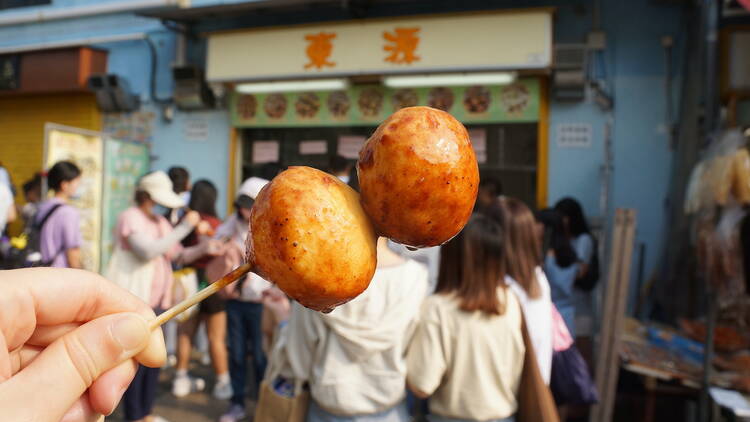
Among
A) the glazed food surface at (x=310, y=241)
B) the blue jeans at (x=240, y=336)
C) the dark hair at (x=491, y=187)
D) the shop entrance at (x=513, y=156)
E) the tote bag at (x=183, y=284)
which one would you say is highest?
the shop entrance at (x=513, y=156)

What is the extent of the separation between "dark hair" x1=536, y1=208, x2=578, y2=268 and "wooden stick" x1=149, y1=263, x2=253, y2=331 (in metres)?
4.05

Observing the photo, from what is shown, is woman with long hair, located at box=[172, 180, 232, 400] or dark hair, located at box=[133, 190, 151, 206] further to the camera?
woman with long hair, located at box=[172, 180, 232, 400]

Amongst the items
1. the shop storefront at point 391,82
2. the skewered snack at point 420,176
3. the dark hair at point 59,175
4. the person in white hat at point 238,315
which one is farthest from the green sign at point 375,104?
the skewered snack at point 420,176

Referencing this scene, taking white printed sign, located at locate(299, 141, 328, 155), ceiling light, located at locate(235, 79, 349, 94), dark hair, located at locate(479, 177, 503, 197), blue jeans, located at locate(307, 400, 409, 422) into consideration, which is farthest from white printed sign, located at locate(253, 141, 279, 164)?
blue jeans, located at locate(307, 400, 409, 422)

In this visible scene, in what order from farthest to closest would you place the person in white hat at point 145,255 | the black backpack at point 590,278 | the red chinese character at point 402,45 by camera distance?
the red chinese character at point 402,45
the black backpack at point 590,278
the person in white hat at point 145,255

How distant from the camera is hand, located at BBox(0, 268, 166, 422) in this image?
97cm

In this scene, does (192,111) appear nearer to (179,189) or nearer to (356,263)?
(179,189)

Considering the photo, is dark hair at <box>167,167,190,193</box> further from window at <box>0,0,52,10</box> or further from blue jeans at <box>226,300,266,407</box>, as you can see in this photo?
window at <box>0,0,52,10</box>

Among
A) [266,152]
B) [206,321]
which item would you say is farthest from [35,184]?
[206,321]

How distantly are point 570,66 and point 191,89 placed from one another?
5.87 metres

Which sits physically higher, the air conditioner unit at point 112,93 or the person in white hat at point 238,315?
the air conditioner unit at point 112,93

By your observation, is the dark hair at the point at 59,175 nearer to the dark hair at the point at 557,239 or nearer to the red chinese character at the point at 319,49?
the red chinese character at the point at 319,49

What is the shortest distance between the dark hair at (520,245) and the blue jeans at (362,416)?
1.00m

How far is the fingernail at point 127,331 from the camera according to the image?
1.05m
